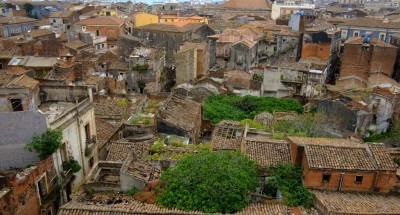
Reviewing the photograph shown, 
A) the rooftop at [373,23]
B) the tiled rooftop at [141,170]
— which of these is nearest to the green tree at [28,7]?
the rooftop at [373,23]

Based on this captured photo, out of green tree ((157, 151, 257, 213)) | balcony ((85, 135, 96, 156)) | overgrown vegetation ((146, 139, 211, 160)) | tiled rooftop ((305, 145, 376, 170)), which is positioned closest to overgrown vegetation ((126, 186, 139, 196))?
green tree ((157, 151, 257, 213))

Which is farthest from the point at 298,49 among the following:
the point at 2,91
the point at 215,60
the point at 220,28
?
the point at 2,91

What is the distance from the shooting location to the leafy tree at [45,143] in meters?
18.0

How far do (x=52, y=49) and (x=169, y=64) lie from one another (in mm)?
16815

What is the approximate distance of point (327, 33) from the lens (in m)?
50.2

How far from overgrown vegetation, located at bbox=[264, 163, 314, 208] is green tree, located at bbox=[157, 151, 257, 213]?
119cm

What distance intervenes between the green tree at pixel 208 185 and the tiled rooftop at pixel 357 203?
396 centimetres

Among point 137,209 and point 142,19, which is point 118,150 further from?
point 142,19

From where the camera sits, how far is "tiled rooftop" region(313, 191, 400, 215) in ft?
56.9

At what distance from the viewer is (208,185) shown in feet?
61.7

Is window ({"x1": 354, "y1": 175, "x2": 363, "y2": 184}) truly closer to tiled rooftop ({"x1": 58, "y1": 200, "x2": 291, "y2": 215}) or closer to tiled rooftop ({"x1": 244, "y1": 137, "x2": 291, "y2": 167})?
tiled rooftop ({"x1": 244, "y1": 137, "x2": 291, "y2": 167})

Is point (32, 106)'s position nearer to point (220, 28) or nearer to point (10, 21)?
point (220, 28)

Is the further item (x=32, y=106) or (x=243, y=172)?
(x=32, y=106)

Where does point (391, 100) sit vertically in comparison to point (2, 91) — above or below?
below
